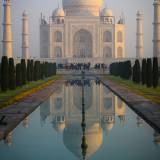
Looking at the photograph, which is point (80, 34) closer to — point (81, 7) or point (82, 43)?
point (82, 43)

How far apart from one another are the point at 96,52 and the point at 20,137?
35309 mm

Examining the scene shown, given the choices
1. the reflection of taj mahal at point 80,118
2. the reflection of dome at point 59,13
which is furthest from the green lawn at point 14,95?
the reflection of dome at point 59,13

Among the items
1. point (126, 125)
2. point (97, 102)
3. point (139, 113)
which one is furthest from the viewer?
point (97, 102)

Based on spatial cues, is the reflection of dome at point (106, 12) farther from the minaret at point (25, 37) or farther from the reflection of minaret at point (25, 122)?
the reflection of minaret at point (25, 122)

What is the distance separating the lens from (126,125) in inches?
256

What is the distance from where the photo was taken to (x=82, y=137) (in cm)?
550

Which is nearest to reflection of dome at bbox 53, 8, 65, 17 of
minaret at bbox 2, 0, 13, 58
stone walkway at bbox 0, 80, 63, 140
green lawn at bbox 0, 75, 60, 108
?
minaret at bbox 2, 0, 13, 58

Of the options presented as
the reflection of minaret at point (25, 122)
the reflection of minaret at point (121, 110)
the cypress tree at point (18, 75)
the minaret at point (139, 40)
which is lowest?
the reflection of minaret at point (25, 122)

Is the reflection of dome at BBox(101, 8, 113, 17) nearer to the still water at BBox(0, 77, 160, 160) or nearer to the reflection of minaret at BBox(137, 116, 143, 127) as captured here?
the still water at BBox(0, 77, 160, 160)

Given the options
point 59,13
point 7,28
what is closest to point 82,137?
point 7,28

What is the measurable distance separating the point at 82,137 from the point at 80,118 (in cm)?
171

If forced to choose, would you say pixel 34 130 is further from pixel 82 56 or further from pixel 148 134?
pixel 82 56

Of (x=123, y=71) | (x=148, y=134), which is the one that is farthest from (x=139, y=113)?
(x=123, y=71)

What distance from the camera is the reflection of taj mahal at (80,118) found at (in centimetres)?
522
